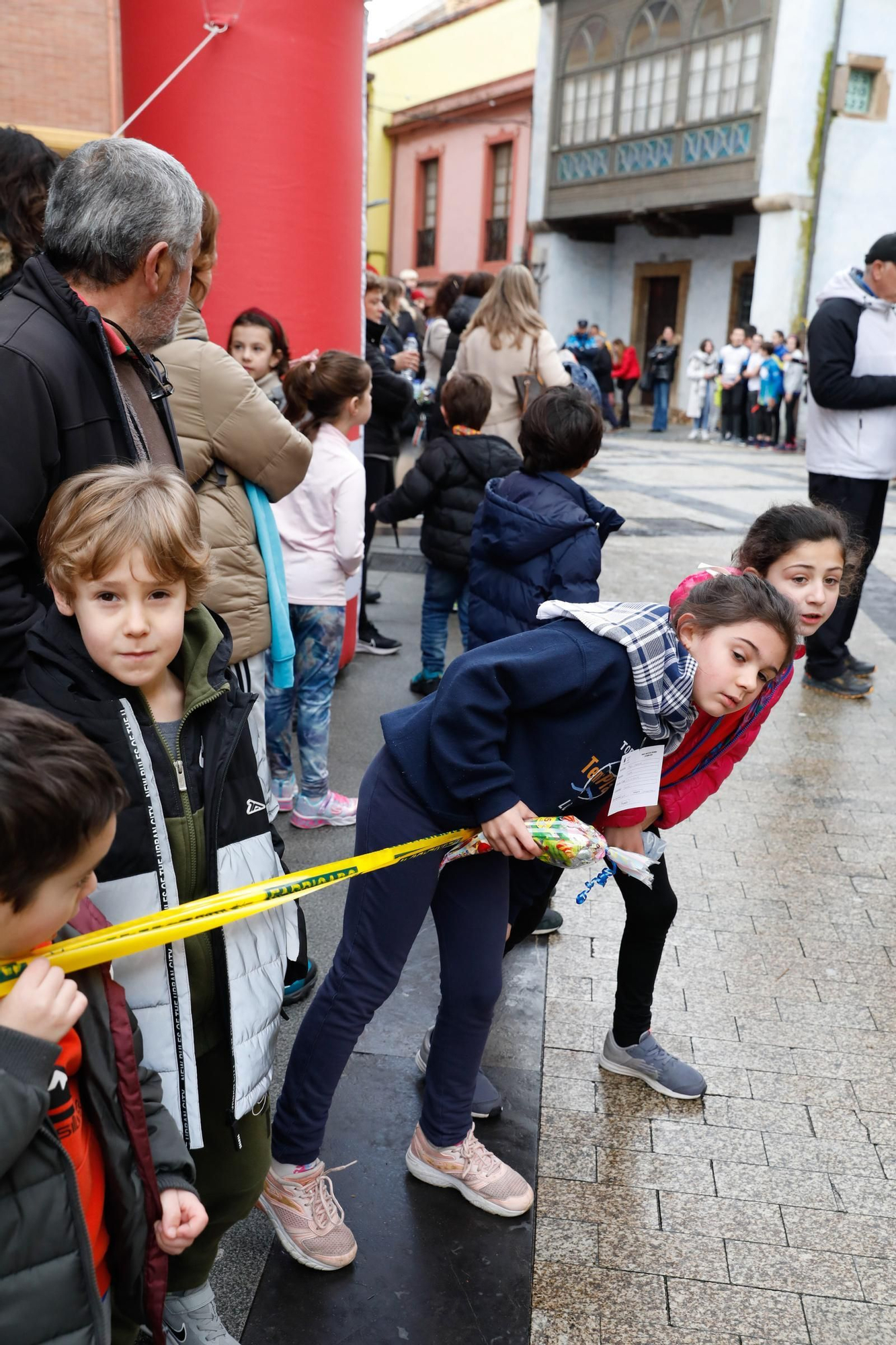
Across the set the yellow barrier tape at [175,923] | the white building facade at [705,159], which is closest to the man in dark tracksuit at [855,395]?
the yellow barrier tape at [175,923]

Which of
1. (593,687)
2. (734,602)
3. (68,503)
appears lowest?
(593,687)

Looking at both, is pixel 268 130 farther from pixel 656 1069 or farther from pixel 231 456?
pixel 656 1069

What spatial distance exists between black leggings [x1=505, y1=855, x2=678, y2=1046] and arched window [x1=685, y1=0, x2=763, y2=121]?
22688 mm

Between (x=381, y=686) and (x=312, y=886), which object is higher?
(x=312, y=886)

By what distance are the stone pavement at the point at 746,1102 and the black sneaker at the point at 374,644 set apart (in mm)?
2168

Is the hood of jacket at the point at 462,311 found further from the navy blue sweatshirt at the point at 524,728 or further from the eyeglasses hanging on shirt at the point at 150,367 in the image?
the navy blue sweatshirt at the point at 524,728

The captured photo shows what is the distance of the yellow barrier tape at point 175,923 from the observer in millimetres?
1468

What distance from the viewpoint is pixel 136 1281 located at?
1568 mm

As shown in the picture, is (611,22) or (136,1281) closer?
(136,1281)

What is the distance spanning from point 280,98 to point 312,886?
3776 mm

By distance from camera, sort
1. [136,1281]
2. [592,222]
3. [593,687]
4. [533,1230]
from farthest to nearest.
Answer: [592,222], [533,1230], [593,687], [136,1281]

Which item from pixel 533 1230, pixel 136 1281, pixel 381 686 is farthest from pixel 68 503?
pixel 381 686

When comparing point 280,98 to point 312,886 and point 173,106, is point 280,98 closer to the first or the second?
point 173,106

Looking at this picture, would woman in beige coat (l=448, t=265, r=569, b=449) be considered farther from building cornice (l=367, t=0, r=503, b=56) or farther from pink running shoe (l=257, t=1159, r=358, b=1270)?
building cornice (l=367, t=0, r=503, b=56)
